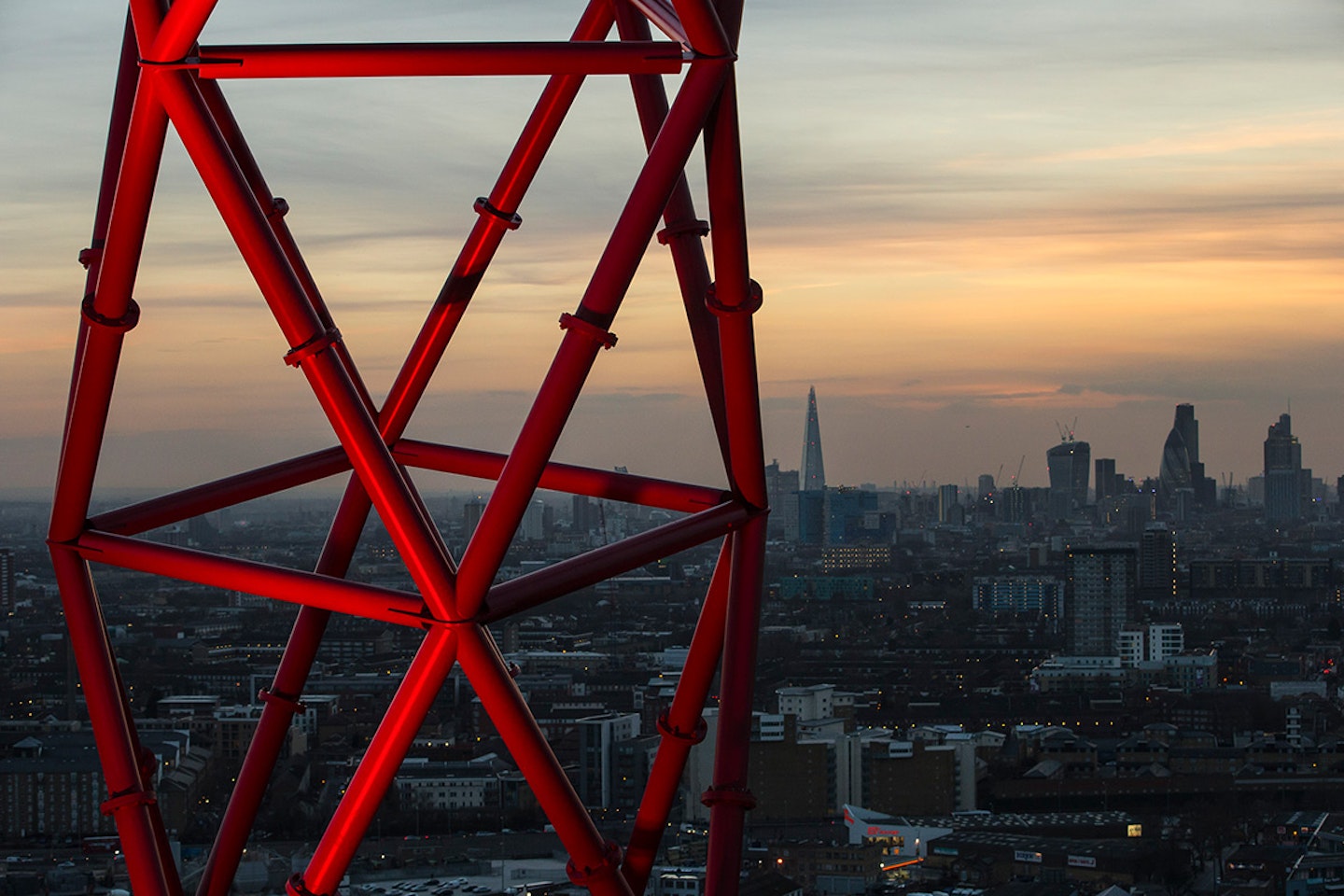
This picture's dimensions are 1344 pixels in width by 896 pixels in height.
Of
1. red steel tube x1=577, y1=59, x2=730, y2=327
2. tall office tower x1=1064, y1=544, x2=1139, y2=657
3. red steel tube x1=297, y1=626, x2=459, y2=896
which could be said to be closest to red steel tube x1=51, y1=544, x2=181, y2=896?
red steel tube x1=297, y1=626, x2=459, y2=896

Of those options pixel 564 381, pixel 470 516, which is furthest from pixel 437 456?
pixel 470 516

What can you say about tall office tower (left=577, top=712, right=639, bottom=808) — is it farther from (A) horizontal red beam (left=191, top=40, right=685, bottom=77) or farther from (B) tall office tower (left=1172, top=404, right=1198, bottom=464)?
(B) tall office tower (left=1172, top=404, right=1198, bottom=464)

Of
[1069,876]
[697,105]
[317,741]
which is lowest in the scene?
[1069,876]

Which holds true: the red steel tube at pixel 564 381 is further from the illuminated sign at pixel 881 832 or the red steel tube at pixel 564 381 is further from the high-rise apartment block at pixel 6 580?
the high-rise apartment block at pixel 6 580

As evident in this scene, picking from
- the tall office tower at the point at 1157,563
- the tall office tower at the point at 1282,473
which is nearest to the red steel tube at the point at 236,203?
the tall office tower at the point at 1282,473

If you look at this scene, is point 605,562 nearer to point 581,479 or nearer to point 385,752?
point 385,752

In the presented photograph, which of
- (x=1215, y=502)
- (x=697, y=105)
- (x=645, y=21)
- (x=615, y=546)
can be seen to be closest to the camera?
(x=697, y=105)

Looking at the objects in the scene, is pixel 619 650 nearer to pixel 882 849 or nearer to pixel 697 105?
pixel 882 849

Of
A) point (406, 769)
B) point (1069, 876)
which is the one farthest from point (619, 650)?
point (1069, 876)
